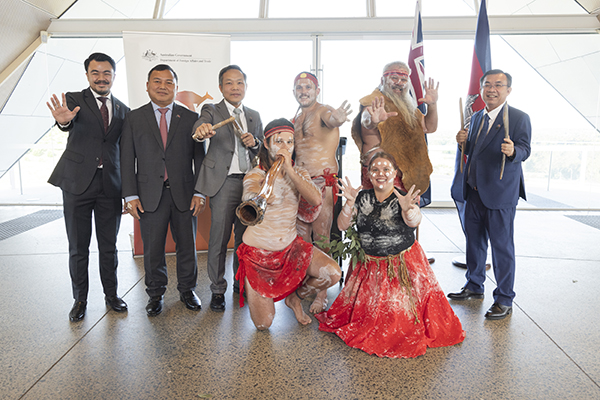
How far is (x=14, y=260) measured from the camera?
4148mm

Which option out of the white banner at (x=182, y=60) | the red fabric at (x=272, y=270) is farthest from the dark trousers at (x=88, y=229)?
the white banner at (x=182, y=60)

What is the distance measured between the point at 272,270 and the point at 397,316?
2.71ft

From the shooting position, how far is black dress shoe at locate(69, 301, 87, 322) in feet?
9.12

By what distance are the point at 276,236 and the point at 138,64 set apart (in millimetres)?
3339

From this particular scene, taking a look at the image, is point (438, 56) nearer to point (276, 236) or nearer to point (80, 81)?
point (276, 236)

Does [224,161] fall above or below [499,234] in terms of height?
above

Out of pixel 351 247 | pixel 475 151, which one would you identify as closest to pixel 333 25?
pixel 475 151

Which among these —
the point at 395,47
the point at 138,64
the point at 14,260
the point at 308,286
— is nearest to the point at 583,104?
the point at 395,47

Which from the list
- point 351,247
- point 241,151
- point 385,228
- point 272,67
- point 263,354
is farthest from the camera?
point 272,67

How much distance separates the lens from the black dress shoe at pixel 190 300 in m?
2.96

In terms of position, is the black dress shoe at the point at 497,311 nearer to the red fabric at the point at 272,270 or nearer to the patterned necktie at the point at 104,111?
the red fabric at the point at 272,270

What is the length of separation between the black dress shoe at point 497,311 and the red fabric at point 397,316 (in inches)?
16.9

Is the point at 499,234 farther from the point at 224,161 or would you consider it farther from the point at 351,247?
the point at 224,161

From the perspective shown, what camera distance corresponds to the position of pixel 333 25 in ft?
20.2
